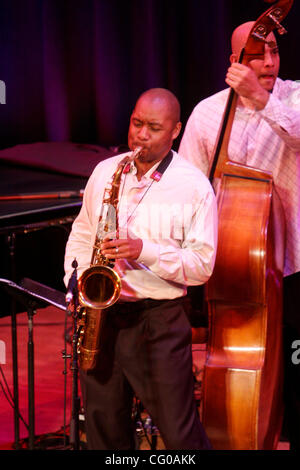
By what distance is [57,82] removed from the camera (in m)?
5.81

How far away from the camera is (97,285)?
2.49 meters

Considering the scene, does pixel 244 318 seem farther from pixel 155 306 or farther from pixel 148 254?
pixel 148 254

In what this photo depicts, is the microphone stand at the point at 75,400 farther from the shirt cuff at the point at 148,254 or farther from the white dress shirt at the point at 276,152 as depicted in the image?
the white dress shirt at the point at 276,152

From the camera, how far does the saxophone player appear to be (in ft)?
8.18

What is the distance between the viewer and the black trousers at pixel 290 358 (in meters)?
3.27

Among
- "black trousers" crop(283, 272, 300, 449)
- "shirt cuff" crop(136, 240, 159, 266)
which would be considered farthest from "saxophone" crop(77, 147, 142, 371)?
"black trousers" crop(283, 272, 300, 449)

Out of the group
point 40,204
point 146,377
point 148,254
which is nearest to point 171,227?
point 148,254

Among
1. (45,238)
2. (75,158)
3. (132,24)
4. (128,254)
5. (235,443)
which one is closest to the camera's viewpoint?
(128,254)

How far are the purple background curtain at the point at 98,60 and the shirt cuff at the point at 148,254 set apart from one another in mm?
3242

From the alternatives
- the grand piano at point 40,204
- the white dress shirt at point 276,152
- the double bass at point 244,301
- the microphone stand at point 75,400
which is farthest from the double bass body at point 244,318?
the grand piano at point 40,204

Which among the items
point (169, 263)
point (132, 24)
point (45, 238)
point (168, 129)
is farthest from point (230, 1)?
point (169, 263)

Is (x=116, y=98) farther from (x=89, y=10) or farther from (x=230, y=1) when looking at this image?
(x=230, y=1)

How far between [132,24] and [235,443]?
397cm

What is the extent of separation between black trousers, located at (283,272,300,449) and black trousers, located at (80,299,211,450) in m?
0.87
